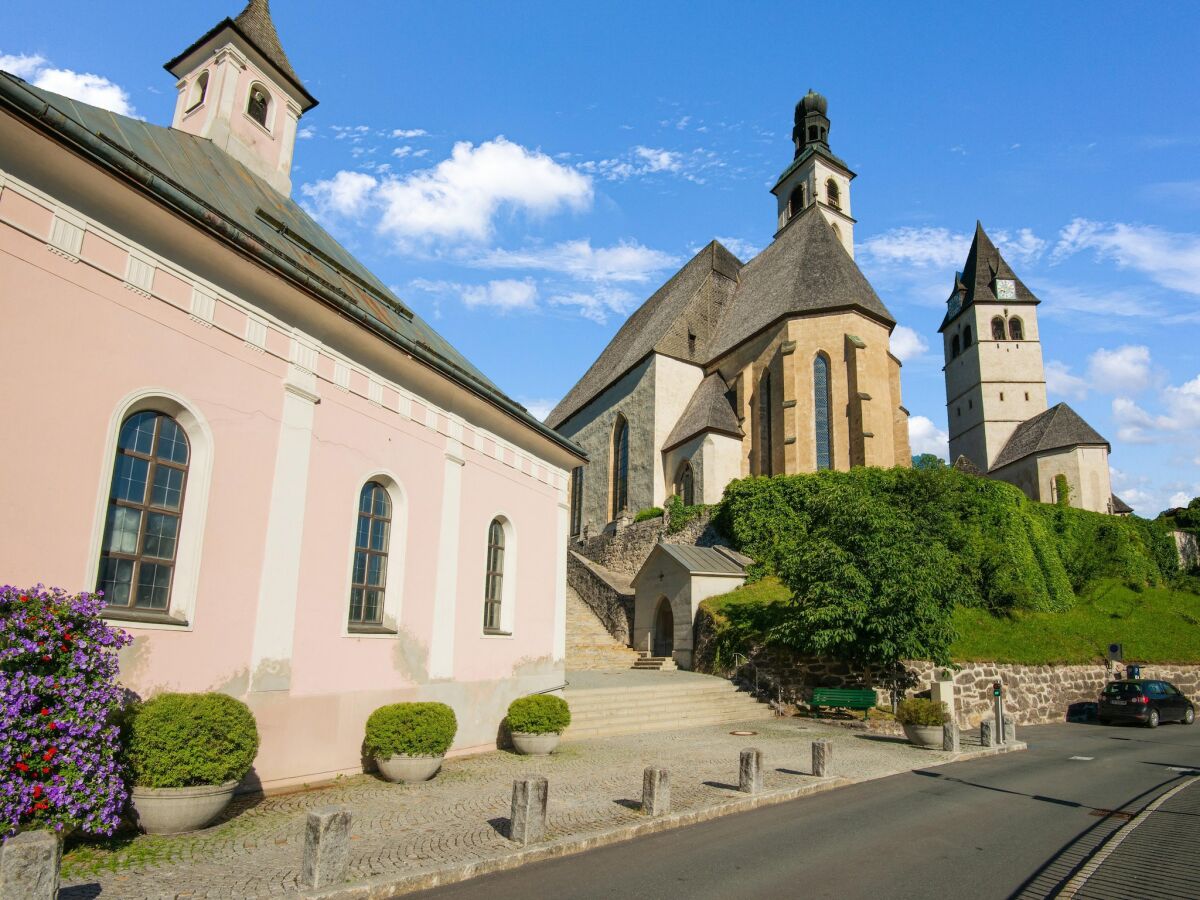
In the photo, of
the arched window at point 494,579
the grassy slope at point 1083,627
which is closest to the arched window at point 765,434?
the grassy slope at point 1083,627

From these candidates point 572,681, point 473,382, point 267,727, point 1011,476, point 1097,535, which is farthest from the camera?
point 1011,476

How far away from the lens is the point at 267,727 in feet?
30.9

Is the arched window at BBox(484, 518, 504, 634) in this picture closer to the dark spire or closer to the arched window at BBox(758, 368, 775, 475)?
the arched window at BBox(758, 368, 775, 475)

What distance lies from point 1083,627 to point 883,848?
79.7ft

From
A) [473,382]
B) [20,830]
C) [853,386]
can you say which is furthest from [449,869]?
[853,386]

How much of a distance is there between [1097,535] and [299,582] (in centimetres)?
3363

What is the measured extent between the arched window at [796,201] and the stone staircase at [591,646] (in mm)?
34651

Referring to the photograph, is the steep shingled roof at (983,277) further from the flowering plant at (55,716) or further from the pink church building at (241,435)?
the flowering plant at (55,716)

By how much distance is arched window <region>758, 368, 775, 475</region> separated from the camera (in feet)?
113

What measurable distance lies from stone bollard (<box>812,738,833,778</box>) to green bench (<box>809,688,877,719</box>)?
706 centimetres

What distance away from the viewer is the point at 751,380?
3594cm

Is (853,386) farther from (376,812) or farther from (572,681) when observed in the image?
(376,812)

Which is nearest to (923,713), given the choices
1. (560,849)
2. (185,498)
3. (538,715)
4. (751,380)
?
(538,715)

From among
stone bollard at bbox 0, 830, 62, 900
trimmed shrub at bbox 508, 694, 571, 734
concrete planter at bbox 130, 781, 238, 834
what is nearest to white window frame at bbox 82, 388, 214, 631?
concrete planter at bbox 130, 781, 238, 834
